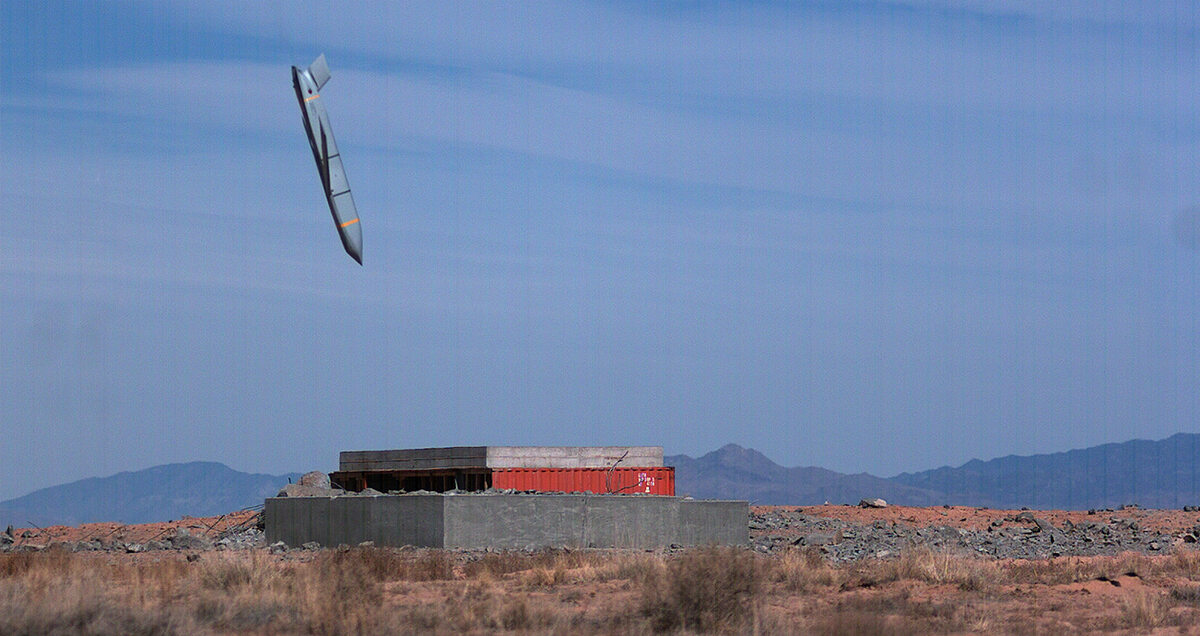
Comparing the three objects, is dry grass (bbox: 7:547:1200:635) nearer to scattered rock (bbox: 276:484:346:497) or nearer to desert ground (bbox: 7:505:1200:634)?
desert ground (bbox: 7:505:1200:634)

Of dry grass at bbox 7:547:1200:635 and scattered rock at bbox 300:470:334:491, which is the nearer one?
dry grass at bbox 7:547:1200:635

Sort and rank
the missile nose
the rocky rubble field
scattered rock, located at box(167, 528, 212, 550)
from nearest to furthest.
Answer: the missile nose → scattered rock, located at box(167, 528, 212, 550) → the rocky rubble field

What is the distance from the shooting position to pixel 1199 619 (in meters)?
20.3

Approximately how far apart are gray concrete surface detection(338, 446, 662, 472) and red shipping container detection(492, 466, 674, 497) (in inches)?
9.3

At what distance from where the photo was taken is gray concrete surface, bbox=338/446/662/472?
45875mm

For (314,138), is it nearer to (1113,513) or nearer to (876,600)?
(876,600)

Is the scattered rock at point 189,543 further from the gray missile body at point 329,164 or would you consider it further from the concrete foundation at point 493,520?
the gray missile body at point 329,164

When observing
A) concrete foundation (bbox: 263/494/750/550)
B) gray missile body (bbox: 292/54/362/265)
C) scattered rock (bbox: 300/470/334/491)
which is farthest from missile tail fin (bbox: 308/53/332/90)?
scattered rock (bbox: 300/470/334/491)

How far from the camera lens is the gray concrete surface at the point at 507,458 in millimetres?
45875

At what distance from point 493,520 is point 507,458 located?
12.6m

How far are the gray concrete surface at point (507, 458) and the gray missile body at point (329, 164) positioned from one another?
1371 cm

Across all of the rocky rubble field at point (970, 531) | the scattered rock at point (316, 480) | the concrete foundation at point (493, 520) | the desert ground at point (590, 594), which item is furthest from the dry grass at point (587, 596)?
the scattered rock at point (316, 480)

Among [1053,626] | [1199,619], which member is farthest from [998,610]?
[1199,619]

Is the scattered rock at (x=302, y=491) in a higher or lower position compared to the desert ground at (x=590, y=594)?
higher
